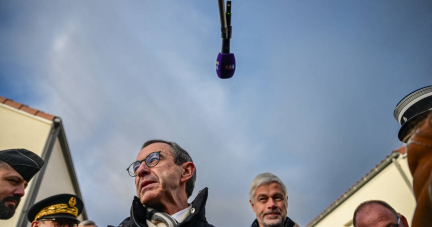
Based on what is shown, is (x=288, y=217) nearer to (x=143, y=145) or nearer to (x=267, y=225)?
(x=267, y=225)

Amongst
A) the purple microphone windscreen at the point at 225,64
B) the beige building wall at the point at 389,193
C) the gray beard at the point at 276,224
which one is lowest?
the gray beard at the point at 276,224

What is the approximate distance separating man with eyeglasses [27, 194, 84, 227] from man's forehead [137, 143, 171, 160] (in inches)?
72.5

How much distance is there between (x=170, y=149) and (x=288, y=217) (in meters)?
1.45

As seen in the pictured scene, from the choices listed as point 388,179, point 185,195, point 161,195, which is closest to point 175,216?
point 161,195

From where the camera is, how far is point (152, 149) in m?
2.65

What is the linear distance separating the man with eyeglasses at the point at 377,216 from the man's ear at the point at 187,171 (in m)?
1.76

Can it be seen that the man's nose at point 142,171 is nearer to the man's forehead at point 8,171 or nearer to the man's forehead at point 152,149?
the man's forehead at point 152,149

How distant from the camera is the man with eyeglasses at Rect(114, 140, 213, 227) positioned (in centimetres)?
198

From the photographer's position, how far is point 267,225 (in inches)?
109

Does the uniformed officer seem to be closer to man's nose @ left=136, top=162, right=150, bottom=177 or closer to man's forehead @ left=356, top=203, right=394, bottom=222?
man's nose @ left=136, top=162, right=150, bottom=177

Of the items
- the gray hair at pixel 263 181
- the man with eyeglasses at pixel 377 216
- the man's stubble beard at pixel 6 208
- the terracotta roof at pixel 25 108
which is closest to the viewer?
the man with eyeglasses at pixel 377 216

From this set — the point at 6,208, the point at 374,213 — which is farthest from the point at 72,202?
the point at 374,213

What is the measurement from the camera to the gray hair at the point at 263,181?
9.86 ft

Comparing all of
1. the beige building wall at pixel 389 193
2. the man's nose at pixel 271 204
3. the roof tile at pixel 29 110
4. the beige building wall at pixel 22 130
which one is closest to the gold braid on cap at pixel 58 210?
the man's nose at pixel 271 204
